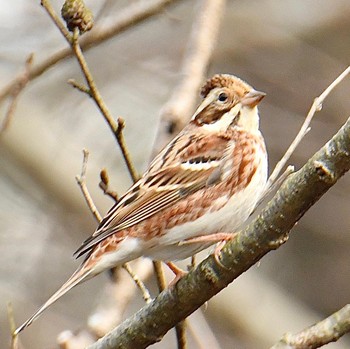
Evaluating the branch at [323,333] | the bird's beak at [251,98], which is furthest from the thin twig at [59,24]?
the branch at [323,333]

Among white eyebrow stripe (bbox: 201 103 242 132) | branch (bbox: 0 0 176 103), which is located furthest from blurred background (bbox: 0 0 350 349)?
white eyebrow stripe (bbox: 201 103 242 132)

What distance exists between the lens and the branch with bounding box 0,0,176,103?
6.02 meters

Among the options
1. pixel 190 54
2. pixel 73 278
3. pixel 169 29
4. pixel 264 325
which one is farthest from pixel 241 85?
pixel 169 29

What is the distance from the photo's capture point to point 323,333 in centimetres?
354

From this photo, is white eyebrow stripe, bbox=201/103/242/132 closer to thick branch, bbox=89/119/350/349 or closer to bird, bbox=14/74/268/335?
bird, bbox=14/74/268/335

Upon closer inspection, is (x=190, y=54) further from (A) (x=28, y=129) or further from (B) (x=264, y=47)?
(B) (x=264, y=47)

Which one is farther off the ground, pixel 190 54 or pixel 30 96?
pixel 30 96

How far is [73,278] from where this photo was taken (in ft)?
15.8

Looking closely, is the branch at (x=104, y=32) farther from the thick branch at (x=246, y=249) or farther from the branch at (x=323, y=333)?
the branch at (x=323, y=333)

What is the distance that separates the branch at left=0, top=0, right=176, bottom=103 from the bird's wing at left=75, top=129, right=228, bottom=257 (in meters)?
0.90

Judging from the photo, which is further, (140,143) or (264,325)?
(140,143)

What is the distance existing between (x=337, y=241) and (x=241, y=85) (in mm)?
4860

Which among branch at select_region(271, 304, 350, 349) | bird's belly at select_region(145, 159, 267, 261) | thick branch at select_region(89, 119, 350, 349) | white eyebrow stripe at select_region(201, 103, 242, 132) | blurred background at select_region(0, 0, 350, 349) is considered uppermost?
blurred background at select_region(0, 0, 350, 349)

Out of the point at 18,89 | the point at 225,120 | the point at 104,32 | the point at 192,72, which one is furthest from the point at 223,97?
the point at 18,89
